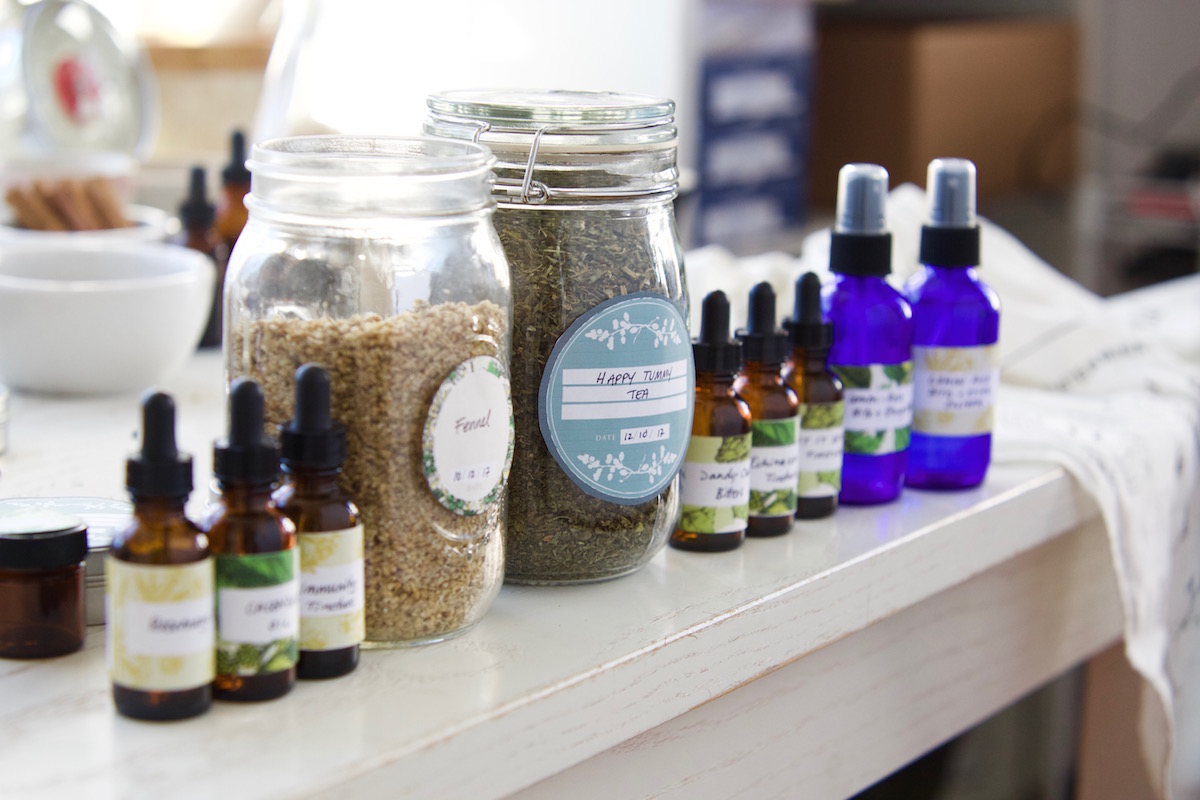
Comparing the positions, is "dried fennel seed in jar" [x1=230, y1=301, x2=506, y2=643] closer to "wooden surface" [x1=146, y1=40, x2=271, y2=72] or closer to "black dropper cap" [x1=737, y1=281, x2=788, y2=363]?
"black dropper cap" [x1=737, y1=281, x2=788, y2=363]

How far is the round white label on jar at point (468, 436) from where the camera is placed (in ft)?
1.63

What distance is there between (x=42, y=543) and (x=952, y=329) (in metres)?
0.47

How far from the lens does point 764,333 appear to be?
0.64 m

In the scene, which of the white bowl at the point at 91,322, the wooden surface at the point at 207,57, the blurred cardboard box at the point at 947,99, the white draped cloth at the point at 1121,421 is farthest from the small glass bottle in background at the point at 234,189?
the blurred cardboard box at the point at 947,99

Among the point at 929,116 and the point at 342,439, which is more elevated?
the point at 929,116

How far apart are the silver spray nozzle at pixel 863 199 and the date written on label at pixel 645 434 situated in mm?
197

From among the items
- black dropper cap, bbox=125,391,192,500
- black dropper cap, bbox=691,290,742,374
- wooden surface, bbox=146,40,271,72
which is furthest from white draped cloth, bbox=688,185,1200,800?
wooden surface, bbox=146,40,271,72

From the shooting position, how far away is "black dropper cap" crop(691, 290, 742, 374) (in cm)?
62

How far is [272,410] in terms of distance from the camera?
49cm

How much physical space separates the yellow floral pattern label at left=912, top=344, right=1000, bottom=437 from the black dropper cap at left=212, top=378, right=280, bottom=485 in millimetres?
404

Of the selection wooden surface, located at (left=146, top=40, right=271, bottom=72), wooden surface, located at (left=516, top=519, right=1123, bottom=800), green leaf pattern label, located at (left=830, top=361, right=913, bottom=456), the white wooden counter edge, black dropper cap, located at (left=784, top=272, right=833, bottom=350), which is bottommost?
wooden surface, located at (left=516, top=519, right=1123, bottom=800)

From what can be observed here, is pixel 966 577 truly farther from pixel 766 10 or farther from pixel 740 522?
pixel 766 10

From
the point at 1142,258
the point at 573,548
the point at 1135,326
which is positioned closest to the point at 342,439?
the point at 573,548

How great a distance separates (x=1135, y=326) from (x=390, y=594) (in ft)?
2.63
